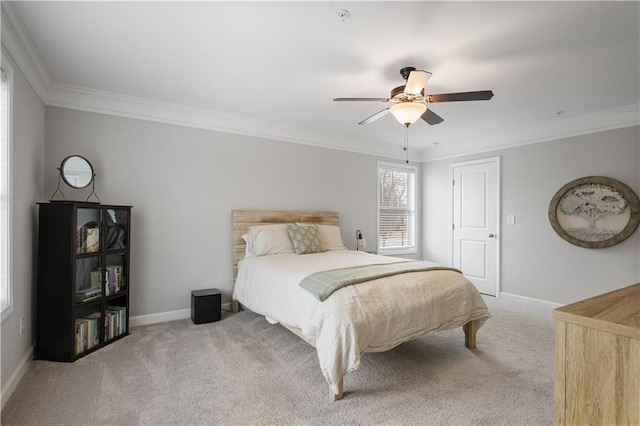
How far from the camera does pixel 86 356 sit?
2.70m

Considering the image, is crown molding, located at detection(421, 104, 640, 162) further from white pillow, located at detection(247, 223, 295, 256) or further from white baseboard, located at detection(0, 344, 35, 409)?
white baseboard, located at detection(0, 344, 35, 409)

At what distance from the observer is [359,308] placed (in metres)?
2.19

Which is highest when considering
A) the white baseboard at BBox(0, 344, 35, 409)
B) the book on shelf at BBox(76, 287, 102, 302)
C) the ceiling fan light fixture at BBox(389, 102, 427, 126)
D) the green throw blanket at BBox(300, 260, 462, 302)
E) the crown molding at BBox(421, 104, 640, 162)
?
the crown molding at BBox(421, 104, 640, 162)

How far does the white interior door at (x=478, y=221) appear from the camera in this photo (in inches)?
193

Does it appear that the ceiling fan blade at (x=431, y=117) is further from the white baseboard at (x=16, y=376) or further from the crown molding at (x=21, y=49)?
the white baseboard at (x=16, y=376)

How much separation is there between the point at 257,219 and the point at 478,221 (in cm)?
347

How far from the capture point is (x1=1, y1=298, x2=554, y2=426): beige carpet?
194cm

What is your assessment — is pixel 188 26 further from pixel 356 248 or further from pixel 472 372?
pixel 356 248

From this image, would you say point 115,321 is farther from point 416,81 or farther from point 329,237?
point 416,81

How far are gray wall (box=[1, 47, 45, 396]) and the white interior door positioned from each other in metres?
5.41

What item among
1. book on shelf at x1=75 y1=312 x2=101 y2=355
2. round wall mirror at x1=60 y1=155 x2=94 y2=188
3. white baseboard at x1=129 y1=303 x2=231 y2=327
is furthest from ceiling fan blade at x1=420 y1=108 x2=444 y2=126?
book on shelf at x1=75 y1=312 x2=101 y2=355

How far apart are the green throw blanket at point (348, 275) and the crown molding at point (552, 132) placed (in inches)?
112

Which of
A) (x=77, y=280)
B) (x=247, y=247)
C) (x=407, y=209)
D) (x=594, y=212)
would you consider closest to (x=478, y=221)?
(x=407, y=209)

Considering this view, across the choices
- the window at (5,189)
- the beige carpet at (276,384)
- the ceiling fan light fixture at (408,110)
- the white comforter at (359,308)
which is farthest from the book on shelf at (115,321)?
the ceiling fan light fixture at (408,110)
